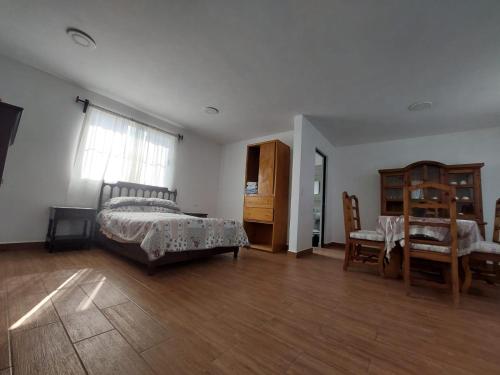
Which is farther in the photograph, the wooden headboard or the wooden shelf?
the wooden shelf

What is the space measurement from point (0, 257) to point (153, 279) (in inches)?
72.1

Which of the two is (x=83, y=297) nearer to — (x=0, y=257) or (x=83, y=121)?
(x=0, y=257)

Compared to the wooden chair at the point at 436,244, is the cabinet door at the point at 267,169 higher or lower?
higher

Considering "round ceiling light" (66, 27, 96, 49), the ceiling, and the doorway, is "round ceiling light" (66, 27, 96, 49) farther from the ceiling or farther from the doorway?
the doorway

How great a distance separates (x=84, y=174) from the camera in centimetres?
300

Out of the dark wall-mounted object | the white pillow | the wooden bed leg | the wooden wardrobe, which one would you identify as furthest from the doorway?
the dark wall-mounted object

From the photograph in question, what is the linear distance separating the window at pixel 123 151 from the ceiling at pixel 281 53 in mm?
466

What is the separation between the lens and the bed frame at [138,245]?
6.60ft

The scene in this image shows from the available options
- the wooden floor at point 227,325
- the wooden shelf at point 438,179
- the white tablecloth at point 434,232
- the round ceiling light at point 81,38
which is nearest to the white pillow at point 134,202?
the wooden floor at point 227,325

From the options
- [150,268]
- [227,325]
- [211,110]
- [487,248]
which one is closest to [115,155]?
[211,110]

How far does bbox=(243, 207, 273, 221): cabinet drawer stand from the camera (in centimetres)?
355

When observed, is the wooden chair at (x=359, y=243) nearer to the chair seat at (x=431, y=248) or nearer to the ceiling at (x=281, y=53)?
the chair seat at (x=431, y=248)

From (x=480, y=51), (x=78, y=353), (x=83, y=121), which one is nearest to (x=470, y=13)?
(x=480, y=51)

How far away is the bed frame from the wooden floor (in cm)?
14
